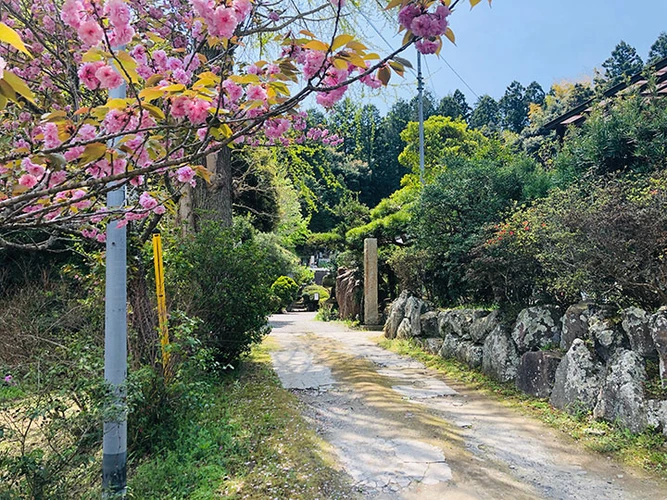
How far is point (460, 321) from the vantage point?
645 centimetres

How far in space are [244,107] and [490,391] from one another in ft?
14.3

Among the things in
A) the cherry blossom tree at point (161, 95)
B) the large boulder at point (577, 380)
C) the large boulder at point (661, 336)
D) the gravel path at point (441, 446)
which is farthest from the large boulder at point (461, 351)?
the cherry blossom tree at point (161, 95)

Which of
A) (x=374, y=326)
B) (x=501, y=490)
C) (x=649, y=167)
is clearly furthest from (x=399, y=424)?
(x=374, y=326)

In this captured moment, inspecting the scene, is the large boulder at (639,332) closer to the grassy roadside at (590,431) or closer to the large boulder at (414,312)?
the grassy roadside at (590,431)

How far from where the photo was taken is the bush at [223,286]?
4777mm

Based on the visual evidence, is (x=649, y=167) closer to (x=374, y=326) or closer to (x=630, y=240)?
(x=630, y=240)

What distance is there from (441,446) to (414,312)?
467 centimetres

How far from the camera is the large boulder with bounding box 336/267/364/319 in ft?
37.9

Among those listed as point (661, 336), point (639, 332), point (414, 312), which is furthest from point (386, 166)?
point (661, 336)

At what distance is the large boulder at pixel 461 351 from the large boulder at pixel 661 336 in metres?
2.35

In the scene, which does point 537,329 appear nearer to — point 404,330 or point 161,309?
point 404,330

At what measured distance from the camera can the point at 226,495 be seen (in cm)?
265

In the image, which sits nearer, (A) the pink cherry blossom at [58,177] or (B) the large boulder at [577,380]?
(A) the pink cherry blossom at [58,177]

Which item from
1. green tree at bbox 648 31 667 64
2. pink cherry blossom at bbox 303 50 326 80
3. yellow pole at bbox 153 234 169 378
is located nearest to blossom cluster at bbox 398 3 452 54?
pink cherry blossom at bbox 303 50 326 80
